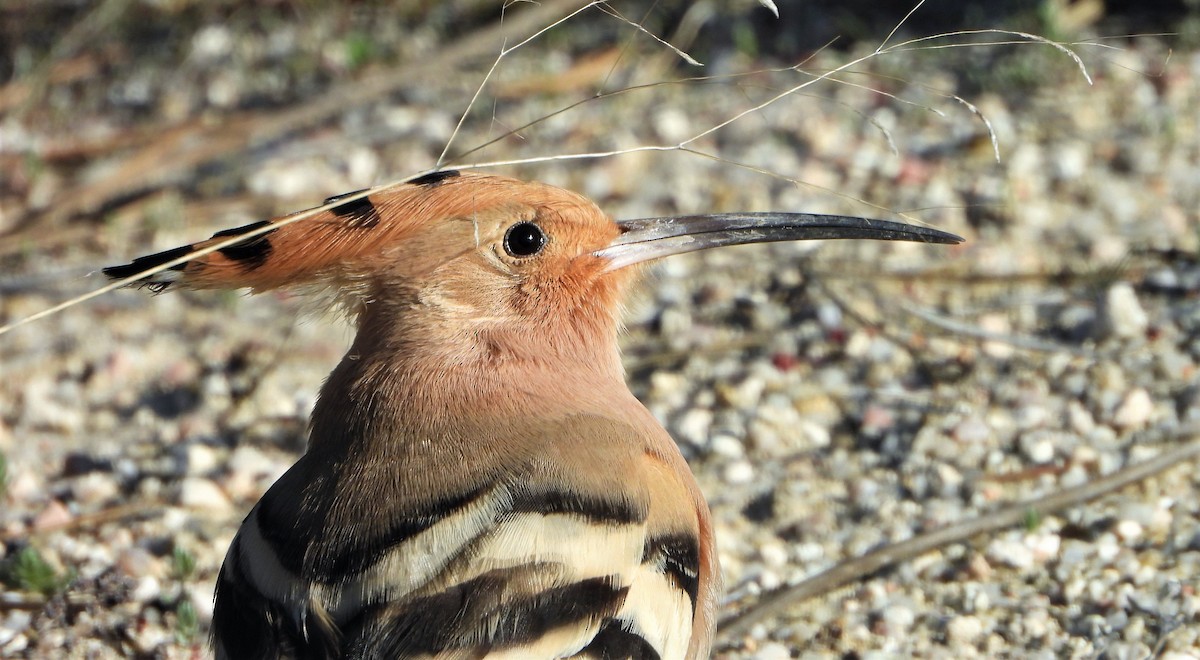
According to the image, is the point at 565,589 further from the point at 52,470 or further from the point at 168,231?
the point at 168,231

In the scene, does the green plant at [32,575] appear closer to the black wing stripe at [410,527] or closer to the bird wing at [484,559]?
the bird wing at [484,559]

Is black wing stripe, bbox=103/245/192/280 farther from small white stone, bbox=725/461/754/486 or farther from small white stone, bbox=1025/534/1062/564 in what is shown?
small white stone, bbox=1025/534/1062/564

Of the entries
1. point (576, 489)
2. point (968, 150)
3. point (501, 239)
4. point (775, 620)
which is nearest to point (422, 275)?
point (501, 239)

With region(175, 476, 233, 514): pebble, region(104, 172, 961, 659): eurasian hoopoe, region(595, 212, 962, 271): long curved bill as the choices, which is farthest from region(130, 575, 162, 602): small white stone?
region(595, 212, 962, 271): long curved bill

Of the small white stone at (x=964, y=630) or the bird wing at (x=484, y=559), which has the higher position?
the bird wing at (x=484, y=559)

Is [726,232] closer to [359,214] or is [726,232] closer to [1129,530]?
[359,214]

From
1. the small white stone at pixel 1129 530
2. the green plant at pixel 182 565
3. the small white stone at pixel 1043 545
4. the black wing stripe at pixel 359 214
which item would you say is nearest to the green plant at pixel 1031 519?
the small white stone at pixel 1043 545

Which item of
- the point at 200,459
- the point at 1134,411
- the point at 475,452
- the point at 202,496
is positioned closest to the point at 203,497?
the point at 202,496
